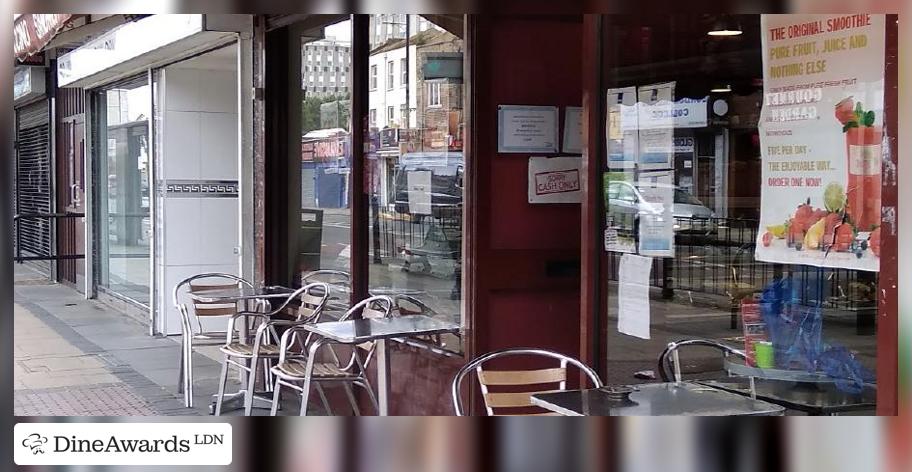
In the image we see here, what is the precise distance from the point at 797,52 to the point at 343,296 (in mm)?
3510

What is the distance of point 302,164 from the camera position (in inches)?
289

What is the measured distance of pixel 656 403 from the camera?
11.3 feet

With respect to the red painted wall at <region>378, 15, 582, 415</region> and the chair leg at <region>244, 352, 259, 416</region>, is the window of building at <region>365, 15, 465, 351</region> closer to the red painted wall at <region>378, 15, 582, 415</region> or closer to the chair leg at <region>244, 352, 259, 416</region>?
the red painted wall at <region>378, 15, 582, 415</region>

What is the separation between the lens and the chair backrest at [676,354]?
4305 millimetres

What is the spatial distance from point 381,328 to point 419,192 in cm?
113

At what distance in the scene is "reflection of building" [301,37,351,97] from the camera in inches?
260

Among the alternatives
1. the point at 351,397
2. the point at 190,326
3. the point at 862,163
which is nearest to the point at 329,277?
the point at 190,326

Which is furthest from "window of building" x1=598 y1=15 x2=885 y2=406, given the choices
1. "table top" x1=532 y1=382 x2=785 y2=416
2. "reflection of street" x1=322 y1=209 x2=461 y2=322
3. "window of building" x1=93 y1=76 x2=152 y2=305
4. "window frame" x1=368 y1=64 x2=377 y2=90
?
"window of building" x1=93 y1=76 x2=152 y2=305

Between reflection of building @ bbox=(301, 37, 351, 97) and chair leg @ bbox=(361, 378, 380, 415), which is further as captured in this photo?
reflection of building @ bbox=(301, 37, 351, 97)

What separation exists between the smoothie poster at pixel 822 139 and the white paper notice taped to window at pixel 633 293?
31.6 inches

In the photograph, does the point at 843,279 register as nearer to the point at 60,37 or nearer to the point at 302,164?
the point at 302,164

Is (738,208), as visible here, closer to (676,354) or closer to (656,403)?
(676,354)

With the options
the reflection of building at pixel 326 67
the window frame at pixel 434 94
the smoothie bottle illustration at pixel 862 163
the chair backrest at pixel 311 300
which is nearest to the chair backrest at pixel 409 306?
the chair backrest at pixel 311 300

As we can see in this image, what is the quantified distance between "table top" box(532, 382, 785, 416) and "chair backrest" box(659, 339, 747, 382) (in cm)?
55
